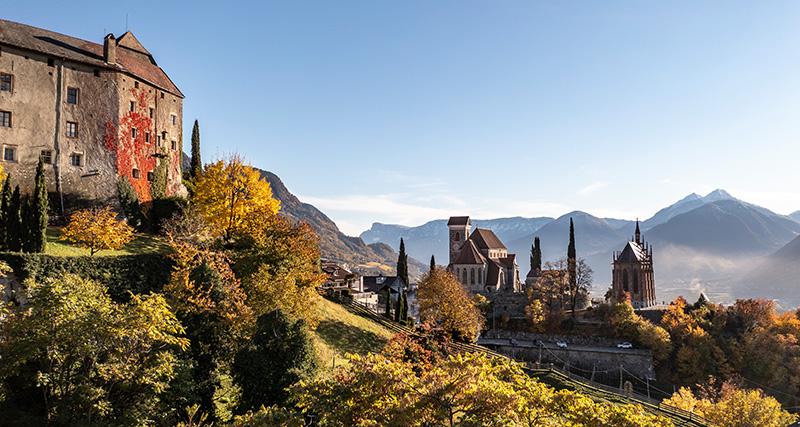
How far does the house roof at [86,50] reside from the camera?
4653 cm

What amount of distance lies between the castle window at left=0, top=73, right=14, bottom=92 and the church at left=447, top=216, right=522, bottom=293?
71.6 meters

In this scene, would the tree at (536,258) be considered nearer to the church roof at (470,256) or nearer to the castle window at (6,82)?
the church roof at (470,256)

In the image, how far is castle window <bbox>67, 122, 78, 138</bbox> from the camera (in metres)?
48.5

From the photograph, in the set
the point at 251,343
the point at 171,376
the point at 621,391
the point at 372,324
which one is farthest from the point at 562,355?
the point at 171,376

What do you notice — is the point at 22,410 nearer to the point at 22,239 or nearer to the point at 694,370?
the point at 22,239

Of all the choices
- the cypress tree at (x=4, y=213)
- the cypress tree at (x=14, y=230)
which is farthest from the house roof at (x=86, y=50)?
the cypress tree at (x=14, y=230)

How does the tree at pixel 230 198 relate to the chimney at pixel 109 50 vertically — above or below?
below

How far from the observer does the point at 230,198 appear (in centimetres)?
4781

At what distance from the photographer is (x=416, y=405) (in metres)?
16.4

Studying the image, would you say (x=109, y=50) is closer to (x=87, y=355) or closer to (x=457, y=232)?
(x=87, y=355)

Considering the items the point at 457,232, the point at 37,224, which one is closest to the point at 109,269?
the point at 37,224

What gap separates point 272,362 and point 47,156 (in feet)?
113

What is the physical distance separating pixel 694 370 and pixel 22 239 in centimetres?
7683

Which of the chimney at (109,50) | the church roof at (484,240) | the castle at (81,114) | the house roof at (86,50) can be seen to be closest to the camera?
the castle at (81,114)
